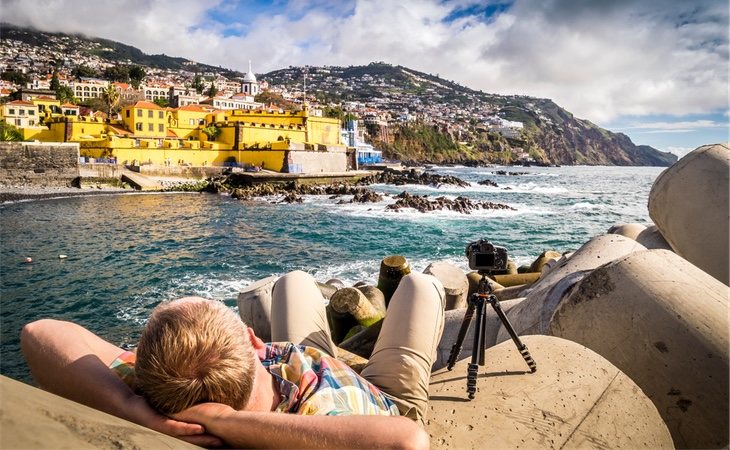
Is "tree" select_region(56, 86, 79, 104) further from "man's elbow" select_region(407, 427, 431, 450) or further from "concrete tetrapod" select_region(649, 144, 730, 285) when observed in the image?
"man's elbow" select_region(407, 427, 431, 450)

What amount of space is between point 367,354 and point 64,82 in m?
100

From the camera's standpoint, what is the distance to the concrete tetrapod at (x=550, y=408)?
190 centimetres

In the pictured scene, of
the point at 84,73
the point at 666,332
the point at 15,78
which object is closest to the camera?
the point at 666,332

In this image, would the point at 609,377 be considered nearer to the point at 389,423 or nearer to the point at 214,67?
the point at 389,423

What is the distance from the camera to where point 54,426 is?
0.84 meters

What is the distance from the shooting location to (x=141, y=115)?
138 feet

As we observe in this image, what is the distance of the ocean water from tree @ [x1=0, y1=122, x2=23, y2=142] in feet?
45.4

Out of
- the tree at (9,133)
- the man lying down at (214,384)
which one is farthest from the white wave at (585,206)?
the tree at (9,133)

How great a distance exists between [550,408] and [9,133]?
46.6 metres

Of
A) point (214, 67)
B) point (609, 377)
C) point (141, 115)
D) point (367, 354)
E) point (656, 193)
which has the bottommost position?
point (367, 354)

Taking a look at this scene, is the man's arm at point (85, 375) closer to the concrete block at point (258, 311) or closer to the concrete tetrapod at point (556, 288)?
the concrete tetrapod at point (556, 288)

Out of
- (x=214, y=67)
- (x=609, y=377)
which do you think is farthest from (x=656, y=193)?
(x=214, y=67)

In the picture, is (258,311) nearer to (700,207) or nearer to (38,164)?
(700,207)

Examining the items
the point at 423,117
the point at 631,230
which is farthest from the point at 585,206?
the point at 423,117
